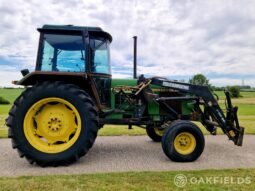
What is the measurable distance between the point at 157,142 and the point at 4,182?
4.33 m

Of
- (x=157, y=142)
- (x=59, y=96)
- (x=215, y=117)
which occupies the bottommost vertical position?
(x=157, y=142)

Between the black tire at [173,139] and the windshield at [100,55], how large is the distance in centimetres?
190

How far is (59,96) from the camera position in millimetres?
5547

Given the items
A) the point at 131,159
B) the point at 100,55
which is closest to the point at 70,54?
the point at 100,55

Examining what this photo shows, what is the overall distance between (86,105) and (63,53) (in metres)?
1.27

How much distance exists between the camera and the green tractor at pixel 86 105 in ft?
18.1

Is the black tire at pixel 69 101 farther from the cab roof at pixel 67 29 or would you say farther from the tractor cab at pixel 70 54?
the cab roof at pixel 67 29

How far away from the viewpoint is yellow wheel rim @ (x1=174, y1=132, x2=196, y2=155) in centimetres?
587

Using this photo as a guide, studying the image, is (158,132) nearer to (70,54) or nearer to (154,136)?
(154,136)

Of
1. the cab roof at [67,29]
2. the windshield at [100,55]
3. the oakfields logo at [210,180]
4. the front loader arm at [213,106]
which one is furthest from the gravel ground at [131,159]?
the cab roof at [67,29]

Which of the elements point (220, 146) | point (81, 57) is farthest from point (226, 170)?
point (81, 57)

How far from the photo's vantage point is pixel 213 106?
657 cm

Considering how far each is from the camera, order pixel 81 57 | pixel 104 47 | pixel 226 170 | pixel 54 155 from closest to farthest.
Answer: pixel 226 170
pixel 54 155
pixel 81 57
pixel 104 47

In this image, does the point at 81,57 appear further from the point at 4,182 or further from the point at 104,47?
the point at 4,182
